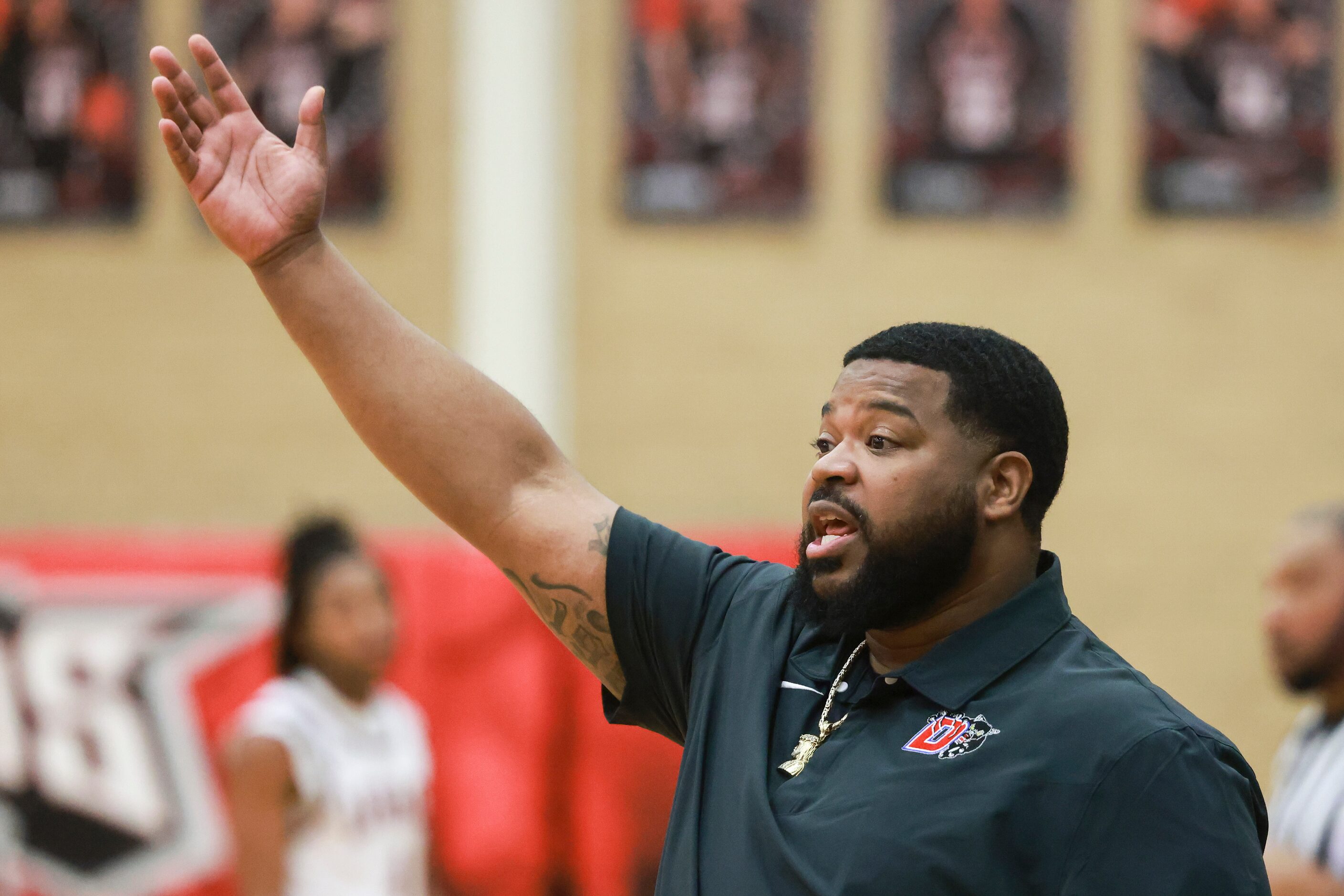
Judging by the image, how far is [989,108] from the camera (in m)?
6.38

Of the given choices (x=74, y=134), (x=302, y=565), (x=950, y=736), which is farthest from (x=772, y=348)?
(x=950, y=736)

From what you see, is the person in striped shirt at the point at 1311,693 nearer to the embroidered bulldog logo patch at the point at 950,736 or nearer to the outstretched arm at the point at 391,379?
the embroidered bulldog logo patch at the point at 950,736

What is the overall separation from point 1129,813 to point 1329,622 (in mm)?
2563

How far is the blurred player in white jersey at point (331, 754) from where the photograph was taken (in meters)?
3.89

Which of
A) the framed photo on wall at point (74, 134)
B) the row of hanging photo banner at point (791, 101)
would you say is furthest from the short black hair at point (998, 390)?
the framed photo on wall at point (74, 134)

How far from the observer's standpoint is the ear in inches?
73.0

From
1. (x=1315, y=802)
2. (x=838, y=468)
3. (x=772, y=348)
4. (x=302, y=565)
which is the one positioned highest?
(x=838, y=468)

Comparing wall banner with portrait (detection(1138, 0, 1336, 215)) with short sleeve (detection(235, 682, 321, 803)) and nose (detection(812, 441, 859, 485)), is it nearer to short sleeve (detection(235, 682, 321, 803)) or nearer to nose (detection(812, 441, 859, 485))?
short sleeve (detection(235, 682, 321, 803))

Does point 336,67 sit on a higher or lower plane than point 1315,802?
higher

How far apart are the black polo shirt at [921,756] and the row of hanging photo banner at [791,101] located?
4.62 m

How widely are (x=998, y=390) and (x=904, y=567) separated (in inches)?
10.5

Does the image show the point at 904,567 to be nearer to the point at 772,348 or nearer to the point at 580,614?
the point at 580,614

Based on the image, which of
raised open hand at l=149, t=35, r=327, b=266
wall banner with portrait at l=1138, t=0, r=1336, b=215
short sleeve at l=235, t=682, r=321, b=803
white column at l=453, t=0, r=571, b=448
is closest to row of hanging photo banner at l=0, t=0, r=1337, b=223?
wall banner with portrait at l=1138, t=0, r=1336, b=215

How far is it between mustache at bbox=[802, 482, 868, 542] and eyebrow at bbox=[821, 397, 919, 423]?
110mm
